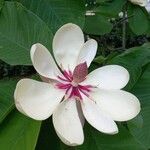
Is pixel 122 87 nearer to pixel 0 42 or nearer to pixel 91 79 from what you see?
pixel 91 79

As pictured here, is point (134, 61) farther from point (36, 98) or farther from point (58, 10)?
point (36, 98)

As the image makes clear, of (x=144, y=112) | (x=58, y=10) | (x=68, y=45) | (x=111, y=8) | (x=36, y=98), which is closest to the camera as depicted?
(x=36, y=98)

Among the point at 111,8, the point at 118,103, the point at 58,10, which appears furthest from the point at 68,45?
the point at 111,8

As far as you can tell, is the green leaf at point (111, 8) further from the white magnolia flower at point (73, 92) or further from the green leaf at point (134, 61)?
the white magnolia flower at point (73, 92)

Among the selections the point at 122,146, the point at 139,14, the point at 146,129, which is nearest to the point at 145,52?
the point at 146,129

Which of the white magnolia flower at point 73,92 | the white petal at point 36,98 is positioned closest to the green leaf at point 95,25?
the white magnolia flower at point 73,92

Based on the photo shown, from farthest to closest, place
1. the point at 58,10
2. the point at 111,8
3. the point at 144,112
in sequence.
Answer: the point at 111,8 < the point at 58,10 < the point at 144,112

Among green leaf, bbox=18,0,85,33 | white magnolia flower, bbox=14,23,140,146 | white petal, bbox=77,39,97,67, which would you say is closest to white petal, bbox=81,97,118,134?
white magnolia flower, bbox=14,23,140,146
